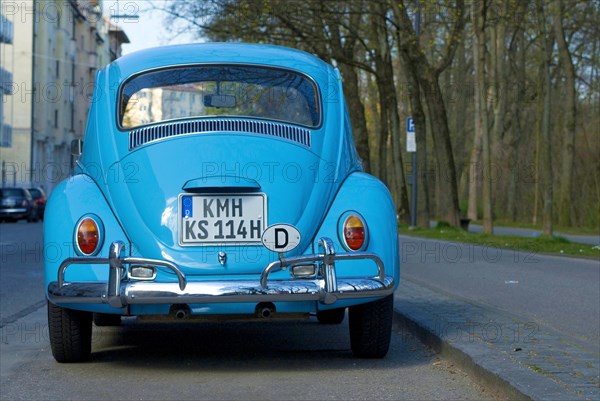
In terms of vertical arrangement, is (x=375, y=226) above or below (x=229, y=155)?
below

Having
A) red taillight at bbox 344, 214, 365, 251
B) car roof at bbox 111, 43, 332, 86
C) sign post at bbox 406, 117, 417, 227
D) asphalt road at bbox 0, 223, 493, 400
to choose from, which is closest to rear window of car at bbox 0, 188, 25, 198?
sign post at bbox 406, 117, 417, 227

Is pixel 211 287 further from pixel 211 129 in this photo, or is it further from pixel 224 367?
pixel 211 129

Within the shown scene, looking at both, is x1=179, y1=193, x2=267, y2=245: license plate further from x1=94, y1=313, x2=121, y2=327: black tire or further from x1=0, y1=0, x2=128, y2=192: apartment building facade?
x1=0, y1=0, x2=128, y2=192: apartment building facade

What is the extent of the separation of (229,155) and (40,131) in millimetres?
68132

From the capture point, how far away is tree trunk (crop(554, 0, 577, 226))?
28641mm

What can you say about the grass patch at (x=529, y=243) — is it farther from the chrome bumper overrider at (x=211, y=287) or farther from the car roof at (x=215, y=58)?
the chrome bumper overrider at (x=211, y=287)

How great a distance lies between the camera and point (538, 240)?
2445cm

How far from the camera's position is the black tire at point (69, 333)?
284 inches

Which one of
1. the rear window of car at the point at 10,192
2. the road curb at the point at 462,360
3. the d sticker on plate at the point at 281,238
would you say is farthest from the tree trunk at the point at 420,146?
the d sticker on plate at the point at 281,238

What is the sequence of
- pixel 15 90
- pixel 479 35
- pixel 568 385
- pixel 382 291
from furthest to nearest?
pixel 15 90
pixel 479 35
pixel 382 291
pixel 568 385

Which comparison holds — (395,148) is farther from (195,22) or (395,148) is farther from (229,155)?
(229,155)

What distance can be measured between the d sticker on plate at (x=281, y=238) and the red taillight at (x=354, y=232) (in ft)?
1.04

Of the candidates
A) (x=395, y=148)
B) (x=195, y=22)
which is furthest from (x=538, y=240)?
(x=395, y=148)

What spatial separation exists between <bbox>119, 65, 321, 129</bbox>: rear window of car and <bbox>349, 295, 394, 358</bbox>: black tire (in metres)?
1.34
